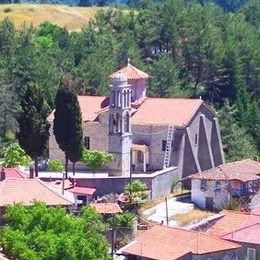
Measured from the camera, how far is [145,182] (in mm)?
51344

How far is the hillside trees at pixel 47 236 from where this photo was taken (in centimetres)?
3706

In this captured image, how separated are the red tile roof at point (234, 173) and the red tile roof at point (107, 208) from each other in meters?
5.86

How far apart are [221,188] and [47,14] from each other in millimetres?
60424

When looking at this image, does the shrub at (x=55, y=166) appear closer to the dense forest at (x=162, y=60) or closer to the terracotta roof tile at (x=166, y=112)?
the terracotta roof tile at (x=166, y=112)

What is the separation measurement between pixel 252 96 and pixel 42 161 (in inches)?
909

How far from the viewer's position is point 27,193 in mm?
44094

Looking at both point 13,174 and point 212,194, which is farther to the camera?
point 212,194

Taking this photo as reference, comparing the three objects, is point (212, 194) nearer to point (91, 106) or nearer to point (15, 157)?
point (91, 106)

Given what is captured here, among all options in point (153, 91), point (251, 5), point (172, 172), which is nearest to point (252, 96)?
point (153, 91)

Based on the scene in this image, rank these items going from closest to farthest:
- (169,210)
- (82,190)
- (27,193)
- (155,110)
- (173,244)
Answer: (173,244) < (27,193) < (82,190) < (169,210) < (155,110)

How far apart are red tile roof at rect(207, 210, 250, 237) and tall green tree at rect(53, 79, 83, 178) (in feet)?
29.8

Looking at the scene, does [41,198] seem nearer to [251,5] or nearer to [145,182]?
[145,182]

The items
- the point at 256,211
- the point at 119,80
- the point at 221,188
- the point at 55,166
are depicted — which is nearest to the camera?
the point at 256,211

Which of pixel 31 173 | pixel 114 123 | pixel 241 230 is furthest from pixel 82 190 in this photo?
pixel 241 230
